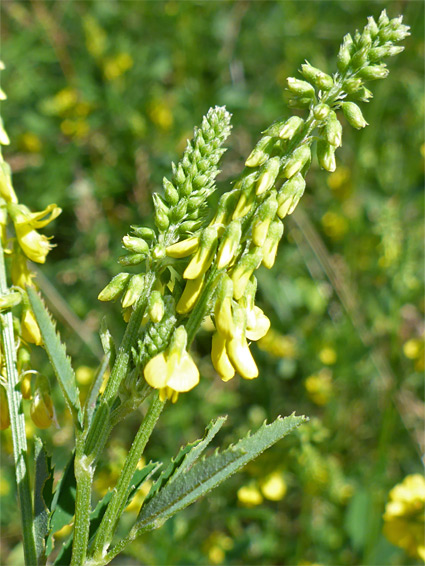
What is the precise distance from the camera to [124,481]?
3.97 ft

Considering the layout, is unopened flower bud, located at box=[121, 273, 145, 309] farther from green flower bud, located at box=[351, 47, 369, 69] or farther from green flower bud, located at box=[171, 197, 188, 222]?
green flower bud, located at box=[351, 47, 369, 69]

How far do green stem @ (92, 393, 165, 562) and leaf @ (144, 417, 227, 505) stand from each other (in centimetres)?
7

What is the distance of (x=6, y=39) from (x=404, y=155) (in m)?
3.07

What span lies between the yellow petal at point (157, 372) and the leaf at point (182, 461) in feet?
0.68

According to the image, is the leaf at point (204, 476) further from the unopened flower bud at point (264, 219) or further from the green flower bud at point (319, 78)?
the green flower bud at point (319, 78)

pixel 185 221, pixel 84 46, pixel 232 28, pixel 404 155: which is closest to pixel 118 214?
pixel 84 46

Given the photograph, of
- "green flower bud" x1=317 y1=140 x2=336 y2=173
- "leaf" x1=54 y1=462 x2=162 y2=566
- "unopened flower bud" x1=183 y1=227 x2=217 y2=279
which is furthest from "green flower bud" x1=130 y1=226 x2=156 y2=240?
"leaf" x1=54 y1=462 x2=162 y2=566

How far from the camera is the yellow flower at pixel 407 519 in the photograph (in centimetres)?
279

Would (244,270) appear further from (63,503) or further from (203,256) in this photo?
(63,503)

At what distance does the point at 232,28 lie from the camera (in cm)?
475

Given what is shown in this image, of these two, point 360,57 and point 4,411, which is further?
point 4,411

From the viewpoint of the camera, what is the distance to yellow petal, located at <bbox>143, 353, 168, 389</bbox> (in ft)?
3.63

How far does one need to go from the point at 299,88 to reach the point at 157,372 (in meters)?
0.59

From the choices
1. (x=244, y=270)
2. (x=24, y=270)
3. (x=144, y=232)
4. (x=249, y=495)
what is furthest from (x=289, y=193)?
(x=249, y=495)
